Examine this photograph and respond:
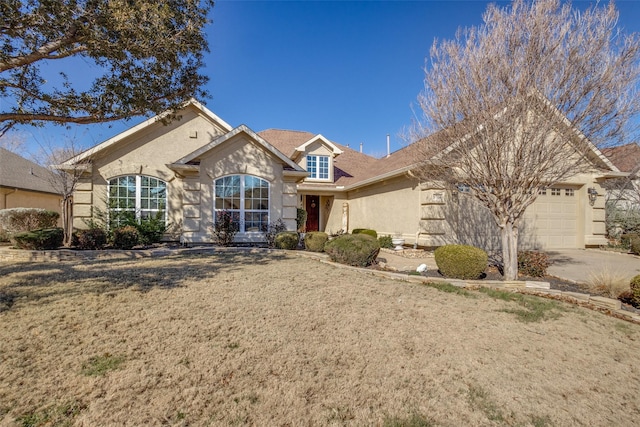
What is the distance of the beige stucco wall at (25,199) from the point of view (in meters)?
16.5

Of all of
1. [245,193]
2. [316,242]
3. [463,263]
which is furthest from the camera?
[245,193]

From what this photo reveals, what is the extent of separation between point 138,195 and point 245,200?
457 cm

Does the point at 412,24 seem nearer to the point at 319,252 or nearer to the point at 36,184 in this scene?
the point at 319,252

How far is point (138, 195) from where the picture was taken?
1260cm

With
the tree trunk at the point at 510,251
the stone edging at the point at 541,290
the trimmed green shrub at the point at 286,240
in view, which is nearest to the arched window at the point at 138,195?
the trimmed green shrub at the point at 286,240

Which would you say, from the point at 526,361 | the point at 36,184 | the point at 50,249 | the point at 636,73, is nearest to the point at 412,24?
the point at 636,73

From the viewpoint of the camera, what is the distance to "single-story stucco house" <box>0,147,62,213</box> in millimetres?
16594

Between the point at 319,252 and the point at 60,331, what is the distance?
7636mm

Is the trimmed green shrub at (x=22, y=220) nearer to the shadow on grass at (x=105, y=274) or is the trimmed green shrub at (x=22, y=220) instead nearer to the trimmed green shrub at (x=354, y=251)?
the shadow on grass at (x=105, y=274)

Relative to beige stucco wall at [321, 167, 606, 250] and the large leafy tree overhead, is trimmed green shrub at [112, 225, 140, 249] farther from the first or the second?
beige stucco wall at [321, 167, 606, 250]

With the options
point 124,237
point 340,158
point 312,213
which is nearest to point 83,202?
point 124,237

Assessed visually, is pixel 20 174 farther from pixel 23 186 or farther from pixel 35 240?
pixel 35 240

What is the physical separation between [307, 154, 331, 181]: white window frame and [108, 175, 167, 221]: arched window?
7.93 meters

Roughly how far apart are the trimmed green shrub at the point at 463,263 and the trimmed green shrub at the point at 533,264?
1669mm
